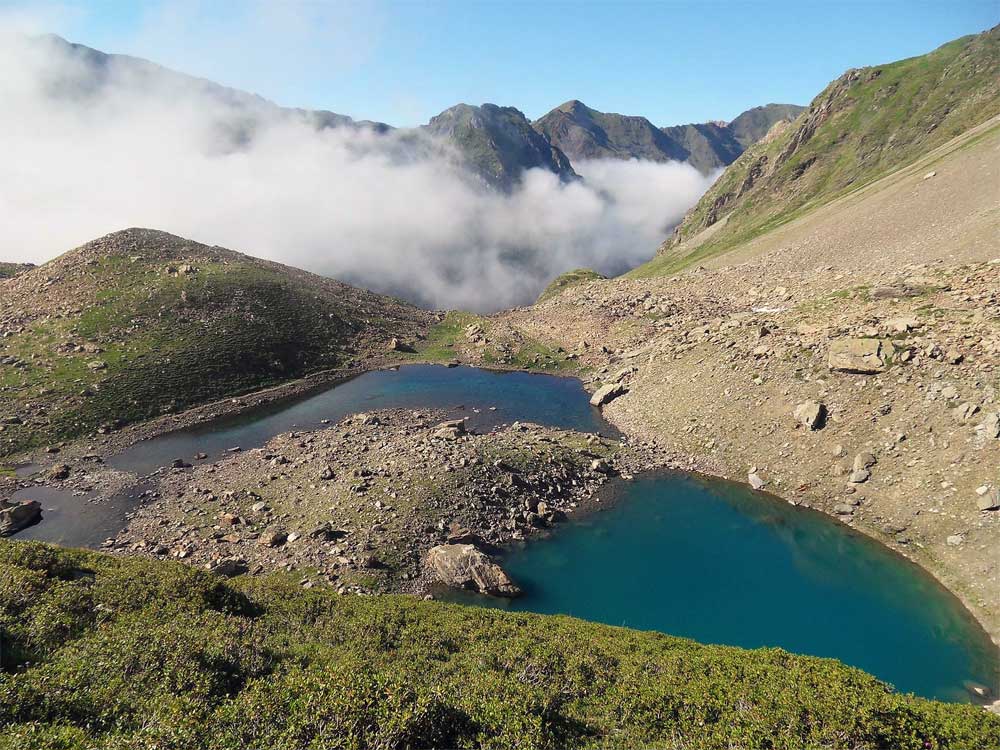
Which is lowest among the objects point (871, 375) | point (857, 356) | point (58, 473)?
point (871, 375)

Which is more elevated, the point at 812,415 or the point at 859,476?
the point at 812,415

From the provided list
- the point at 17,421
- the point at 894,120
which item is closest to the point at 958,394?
the point at 17,421

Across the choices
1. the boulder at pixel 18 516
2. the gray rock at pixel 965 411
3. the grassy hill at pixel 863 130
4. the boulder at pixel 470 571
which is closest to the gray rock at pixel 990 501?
the gray rock at pixel 965 411

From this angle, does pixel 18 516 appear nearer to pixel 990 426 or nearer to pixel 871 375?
pixel 871 375

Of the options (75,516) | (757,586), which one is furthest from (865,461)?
(75,516)

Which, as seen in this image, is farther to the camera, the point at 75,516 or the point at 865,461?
the point at 75,516

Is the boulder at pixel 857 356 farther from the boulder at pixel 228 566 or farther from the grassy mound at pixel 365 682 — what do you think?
the boulder at pixel 228 566

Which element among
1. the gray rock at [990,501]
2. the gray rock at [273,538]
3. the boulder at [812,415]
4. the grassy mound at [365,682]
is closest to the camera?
the grassy mound at [365,682]
